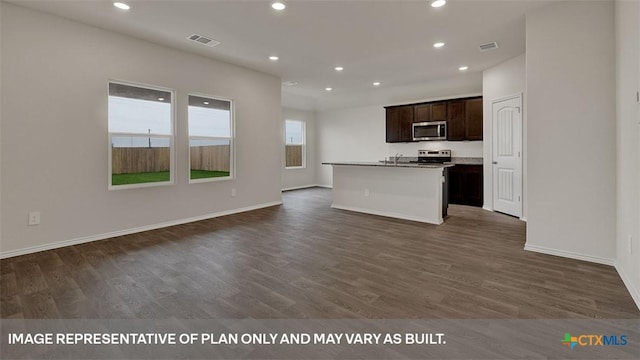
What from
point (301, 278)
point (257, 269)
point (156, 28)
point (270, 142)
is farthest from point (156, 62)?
point (301, 278)

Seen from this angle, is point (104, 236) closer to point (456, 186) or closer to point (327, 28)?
point (327, 28)

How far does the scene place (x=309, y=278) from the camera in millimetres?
2660

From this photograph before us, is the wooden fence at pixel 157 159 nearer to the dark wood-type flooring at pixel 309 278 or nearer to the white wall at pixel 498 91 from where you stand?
the dark wood-type flooring at pixel 309 278

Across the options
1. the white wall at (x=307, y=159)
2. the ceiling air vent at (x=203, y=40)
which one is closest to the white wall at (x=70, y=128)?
the ceiling air vent at (x=203, y=40)

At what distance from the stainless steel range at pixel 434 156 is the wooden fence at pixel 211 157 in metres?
4.57

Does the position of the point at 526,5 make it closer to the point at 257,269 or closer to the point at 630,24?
the point at 630,24

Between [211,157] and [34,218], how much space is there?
2.52 metres

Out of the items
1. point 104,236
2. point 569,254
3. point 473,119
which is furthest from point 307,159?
point 569,254

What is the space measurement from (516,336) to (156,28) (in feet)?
16.2

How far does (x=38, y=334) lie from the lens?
1844mm

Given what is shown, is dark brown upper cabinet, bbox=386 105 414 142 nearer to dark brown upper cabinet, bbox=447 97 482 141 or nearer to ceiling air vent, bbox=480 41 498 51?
dark brown upper cabinet, bbox=447 97 482 141

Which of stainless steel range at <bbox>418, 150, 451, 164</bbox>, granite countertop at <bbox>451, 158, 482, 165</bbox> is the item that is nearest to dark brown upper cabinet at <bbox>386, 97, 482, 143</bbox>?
stainless steel range at <bbox>418, 150, 451, 164</bbox>

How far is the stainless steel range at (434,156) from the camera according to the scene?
699 cm

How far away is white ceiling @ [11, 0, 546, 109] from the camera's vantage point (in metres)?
3.36
